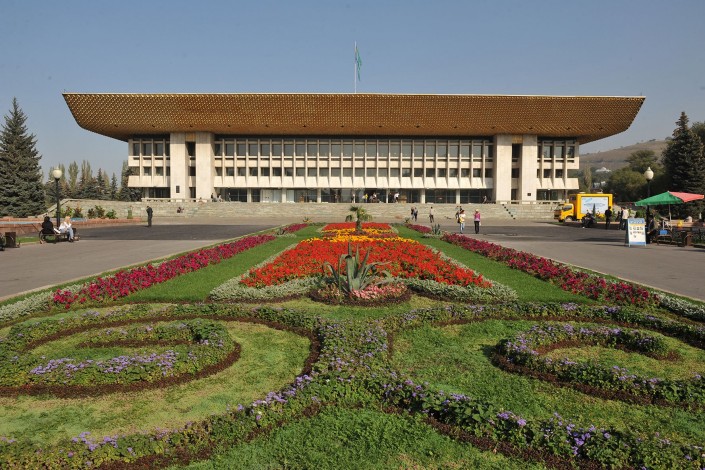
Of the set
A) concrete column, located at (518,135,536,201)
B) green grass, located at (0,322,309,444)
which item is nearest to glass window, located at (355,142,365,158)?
concrete column, located at (518,135,536,201)

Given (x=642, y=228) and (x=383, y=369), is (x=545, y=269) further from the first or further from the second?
(x=642, y=228)

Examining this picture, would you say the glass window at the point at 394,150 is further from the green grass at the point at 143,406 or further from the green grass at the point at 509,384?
the green grass at the point at 143,406

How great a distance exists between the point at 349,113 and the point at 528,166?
24349 mm

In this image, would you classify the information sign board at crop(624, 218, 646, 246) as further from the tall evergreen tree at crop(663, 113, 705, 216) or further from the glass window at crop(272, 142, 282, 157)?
the glass window at crop(272, 142, 282, 157)

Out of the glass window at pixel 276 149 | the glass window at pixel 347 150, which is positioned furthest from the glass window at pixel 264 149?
the glass window at pixel 347 150

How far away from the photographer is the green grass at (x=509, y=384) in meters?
3.53

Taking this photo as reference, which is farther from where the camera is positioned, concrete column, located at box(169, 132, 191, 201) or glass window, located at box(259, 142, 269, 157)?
glass window, located at box(259, 142, 269, 157)

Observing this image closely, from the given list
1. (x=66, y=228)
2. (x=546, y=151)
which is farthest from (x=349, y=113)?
(x=66, y=228)

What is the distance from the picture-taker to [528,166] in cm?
5966

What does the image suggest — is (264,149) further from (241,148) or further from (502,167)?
(502,167)

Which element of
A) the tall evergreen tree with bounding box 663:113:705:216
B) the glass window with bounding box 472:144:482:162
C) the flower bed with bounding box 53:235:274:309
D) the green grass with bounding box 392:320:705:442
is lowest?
the green grass with bounding box 392:320:705:442

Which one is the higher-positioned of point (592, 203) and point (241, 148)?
point (241, 148)

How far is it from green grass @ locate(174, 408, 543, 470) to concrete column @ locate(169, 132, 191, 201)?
5895cm

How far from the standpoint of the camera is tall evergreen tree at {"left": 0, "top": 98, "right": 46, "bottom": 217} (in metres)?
40.0
